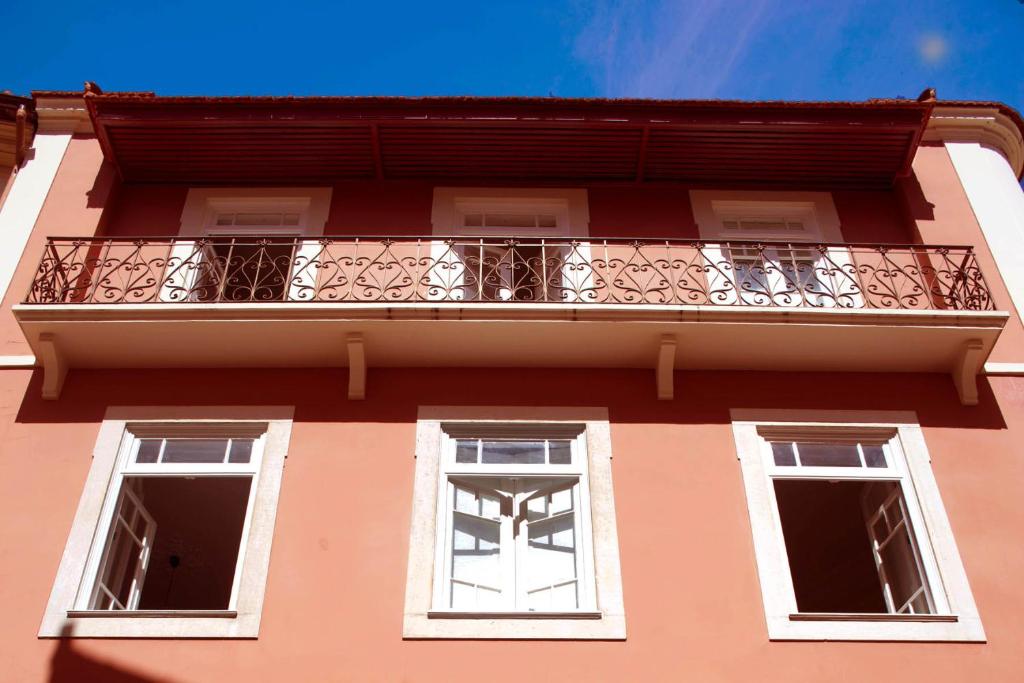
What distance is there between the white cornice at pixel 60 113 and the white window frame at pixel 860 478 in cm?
822

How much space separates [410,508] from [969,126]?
8139mm

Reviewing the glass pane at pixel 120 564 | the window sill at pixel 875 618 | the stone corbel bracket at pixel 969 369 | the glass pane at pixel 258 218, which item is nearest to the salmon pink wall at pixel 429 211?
the glass pane at pixel 258 218

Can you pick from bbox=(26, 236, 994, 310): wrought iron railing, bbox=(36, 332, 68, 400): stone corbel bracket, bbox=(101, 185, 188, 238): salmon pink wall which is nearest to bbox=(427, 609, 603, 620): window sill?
bbox=(26, 236, 994, 310): wrought iron railing

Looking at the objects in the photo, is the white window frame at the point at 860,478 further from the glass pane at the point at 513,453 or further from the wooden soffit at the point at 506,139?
the wooden soffit at the point at 506,139

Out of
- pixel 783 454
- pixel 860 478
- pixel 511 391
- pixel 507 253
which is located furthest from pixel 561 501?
pixel 507 253

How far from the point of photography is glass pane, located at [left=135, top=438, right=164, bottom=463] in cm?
868

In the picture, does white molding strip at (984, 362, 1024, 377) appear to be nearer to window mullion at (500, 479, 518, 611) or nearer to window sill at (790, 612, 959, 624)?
window sill at (790, 612, 959, 624)

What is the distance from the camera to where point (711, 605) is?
7.62m

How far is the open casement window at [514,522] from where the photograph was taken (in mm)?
7848

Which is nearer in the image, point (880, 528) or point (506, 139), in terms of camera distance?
point (880, 528)

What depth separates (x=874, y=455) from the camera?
8773mm

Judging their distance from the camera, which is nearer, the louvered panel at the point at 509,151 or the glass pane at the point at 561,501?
the glass pane at the point at 561,501

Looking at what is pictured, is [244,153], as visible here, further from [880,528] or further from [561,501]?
[880,528]

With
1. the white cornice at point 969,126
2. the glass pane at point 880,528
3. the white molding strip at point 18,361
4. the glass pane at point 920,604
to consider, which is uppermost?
the white cornice at point 969,126
